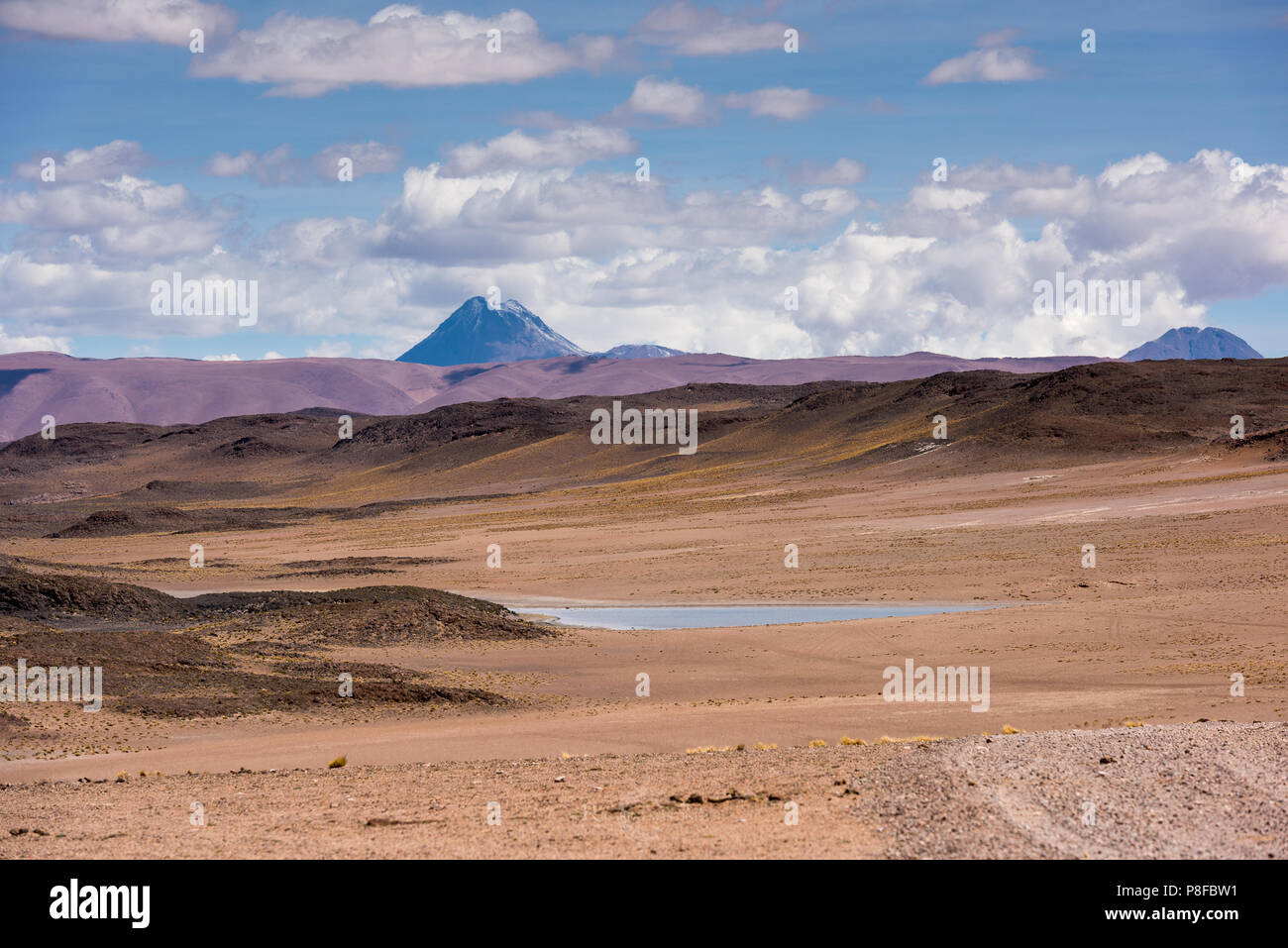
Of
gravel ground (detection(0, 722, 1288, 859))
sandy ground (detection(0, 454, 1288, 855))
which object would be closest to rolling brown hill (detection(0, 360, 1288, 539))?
sandy ground (detection(0, 454, 1288, 855))

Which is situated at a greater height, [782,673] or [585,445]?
[585,445]

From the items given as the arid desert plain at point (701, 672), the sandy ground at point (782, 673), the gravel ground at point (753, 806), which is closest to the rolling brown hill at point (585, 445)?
the arid desert plain at point (701, 672)

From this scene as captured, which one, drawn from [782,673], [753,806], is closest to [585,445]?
[782,673]

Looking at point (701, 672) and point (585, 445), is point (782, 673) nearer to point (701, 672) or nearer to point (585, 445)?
point (701, 672)

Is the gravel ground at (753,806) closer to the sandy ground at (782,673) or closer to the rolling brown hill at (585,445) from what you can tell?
the sandy ground at (782,673)

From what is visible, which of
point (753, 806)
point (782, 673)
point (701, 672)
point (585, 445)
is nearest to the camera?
point (753, 806)

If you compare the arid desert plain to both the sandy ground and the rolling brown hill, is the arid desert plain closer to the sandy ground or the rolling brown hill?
the sandy ground

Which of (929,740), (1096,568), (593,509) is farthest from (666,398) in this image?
(929,740)
